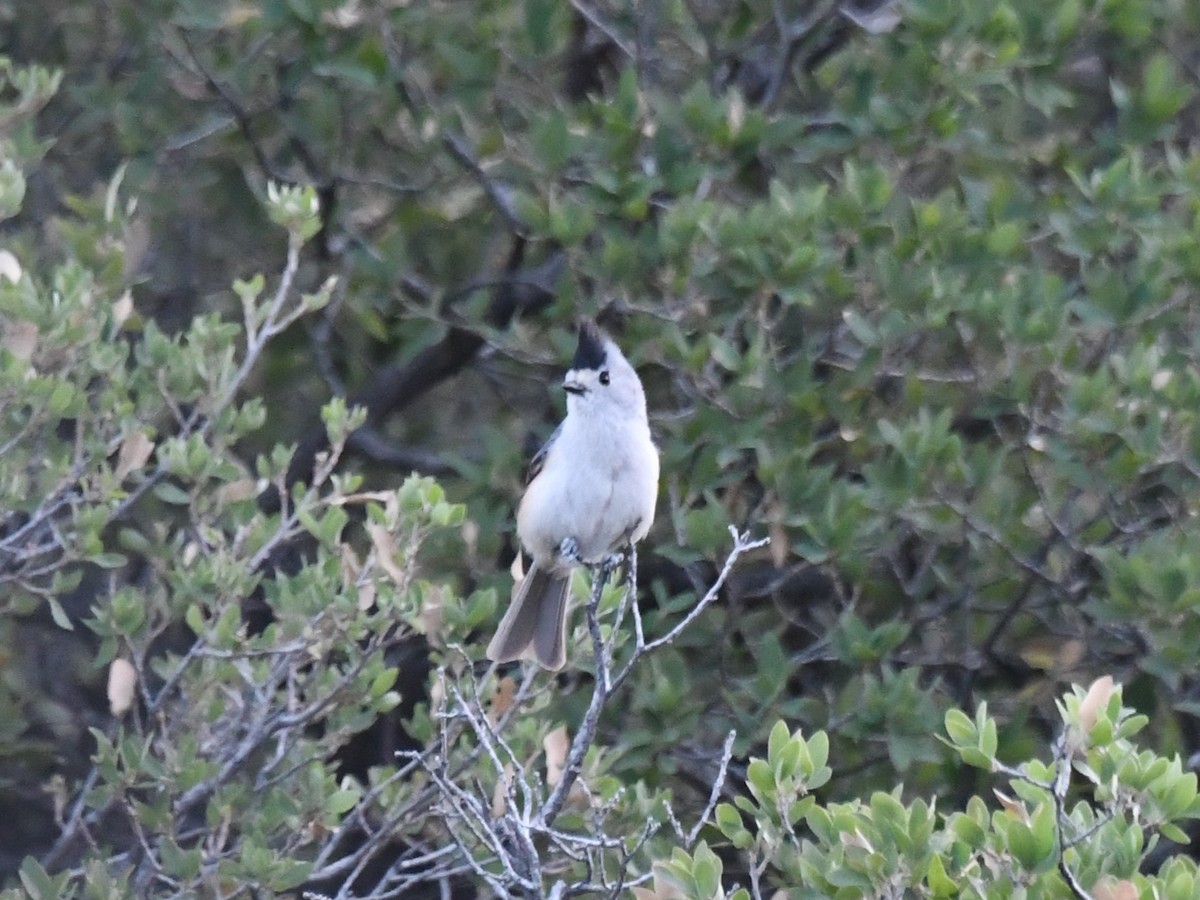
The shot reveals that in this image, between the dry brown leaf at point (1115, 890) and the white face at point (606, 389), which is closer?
the dry brown leaf at point (1115, 890)

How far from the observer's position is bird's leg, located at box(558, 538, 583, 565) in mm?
5328

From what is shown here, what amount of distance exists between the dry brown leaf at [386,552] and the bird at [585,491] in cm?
57

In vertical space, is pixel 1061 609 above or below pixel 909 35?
below

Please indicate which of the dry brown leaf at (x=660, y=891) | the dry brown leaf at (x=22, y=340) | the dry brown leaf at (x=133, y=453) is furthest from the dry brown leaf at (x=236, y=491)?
the dry brown leaf at (x=660, y=891)

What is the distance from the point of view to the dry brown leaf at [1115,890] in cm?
318

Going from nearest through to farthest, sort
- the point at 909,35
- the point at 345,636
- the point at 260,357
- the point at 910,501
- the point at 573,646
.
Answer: the point at 345,636 < the point at 573,646 < the point at 910,501 < the point at 909,35 < the point at 260,357

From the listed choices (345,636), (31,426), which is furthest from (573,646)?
(31,426)

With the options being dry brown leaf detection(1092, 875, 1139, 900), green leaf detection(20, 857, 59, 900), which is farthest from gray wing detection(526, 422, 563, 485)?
dry brown leaf detection(1092, 875, 1139, 900)

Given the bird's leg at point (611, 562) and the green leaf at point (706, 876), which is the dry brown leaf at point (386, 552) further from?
the green leaf at point (706, 876)

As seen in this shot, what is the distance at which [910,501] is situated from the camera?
5.52 m

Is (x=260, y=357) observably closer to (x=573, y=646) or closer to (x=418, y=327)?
(x=418, y=327)

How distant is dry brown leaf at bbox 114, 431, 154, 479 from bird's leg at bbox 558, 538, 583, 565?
3.71 feet

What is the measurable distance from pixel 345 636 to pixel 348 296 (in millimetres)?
1766

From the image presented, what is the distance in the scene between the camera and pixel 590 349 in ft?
17.5
